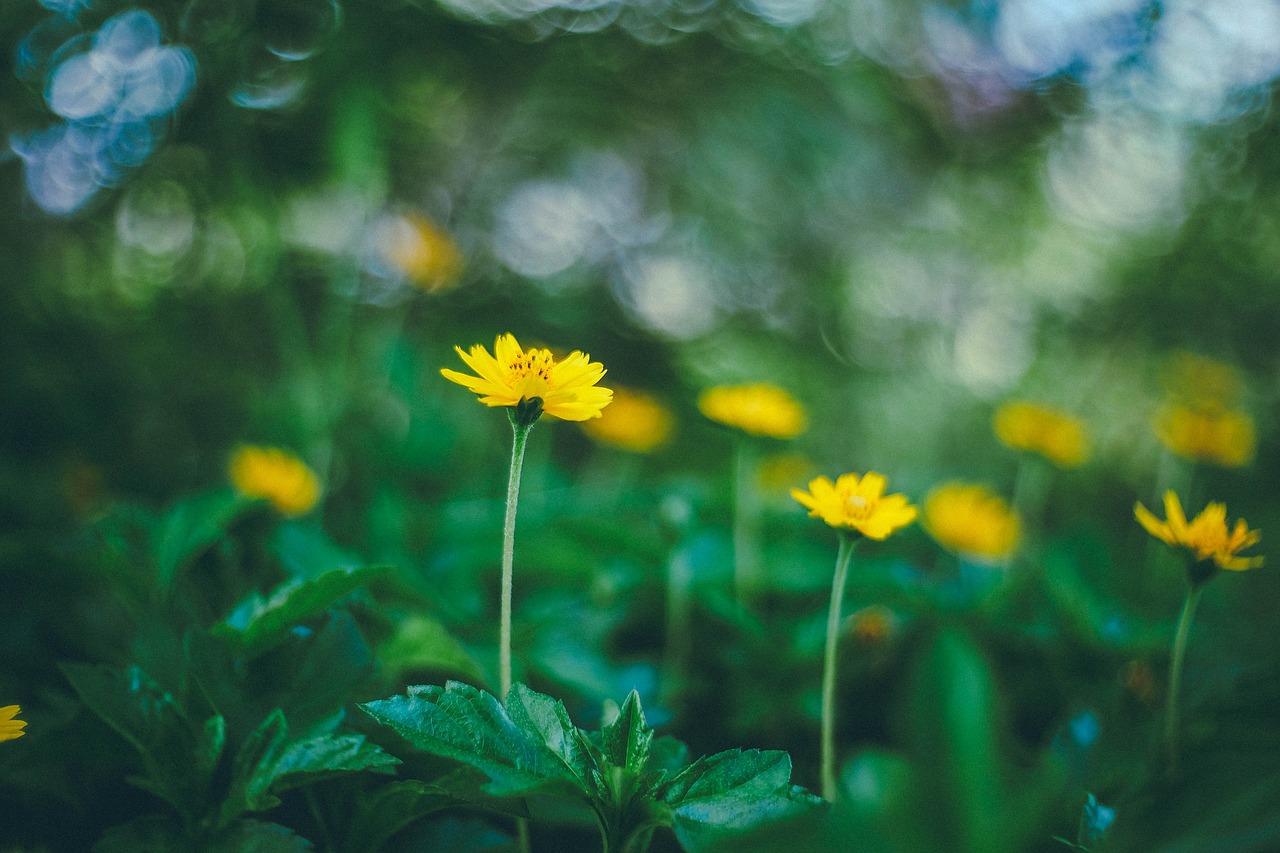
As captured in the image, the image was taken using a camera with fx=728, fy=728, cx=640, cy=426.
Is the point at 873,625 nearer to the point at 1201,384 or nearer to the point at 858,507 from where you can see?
the point at 858,507

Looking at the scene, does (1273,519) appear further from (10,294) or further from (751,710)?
(10,294)

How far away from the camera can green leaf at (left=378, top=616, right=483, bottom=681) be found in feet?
2.78

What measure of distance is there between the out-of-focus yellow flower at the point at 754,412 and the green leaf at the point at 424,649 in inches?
20.3

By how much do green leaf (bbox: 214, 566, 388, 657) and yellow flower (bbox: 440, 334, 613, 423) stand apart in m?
0.22

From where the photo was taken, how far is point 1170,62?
2.19 m

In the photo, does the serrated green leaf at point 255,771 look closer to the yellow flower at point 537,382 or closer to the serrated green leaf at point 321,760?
the serrated green leaf at point 321,760

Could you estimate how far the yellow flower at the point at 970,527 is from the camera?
4.15 ft

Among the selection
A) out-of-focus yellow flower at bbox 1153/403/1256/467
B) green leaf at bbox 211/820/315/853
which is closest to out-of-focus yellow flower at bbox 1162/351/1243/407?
out-of-focus yellow flower at bbox 1153/403/1256/467

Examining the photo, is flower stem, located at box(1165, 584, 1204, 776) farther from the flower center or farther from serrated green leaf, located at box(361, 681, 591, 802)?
serrated green leaf, located at box(361, 681, 591, 802)

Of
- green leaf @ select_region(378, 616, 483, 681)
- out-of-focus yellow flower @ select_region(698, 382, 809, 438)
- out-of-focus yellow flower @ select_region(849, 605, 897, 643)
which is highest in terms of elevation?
out-of-focus yellow flower @ select_region(698, 382, 809, 438)

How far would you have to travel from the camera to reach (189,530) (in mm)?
1021

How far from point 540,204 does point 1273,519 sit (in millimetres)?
2601

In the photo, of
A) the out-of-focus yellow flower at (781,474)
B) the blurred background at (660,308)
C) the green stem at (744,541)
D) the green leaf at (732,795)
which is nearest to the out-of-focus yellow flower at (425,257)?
the blurred background at (660,308)

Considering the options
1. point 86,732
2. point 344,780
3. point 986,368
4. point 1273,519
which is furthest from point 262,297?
point 1273,519
